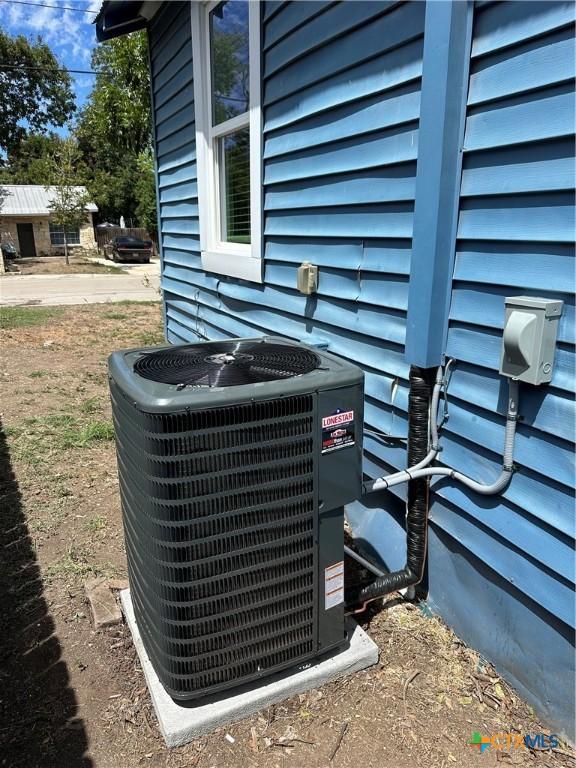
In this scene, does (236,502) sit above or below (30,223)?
below

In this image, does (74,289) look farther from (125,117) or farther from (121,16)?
(121,16)

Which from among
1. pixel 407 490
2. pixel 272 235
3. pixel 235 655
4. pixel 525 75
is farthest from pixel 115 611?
pixel 525 75

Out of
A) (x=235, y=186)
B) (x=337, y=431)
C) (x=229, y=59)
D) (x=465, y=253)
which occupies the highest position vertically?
(x=229, y=59)

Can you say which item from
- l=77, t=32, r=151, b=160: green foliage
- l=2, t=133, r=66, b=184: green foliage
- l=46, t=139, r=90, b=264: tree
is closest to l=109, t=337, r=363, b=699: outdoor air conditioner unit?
l=77, t=32, r=151, b=160: green foliage

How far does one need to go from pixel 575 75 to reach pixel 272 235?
7.08ft

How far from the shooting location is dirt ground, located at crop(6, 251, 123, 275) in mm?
23672

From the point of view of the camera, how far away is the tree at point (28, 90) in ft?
120

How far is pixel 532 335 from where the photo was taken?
5.29 ft

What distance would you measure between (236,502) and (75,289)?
18028 millimetres

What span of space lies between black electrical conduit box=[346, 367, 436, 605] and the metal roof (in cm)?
3166

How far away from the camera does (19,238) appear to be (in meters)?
30.9

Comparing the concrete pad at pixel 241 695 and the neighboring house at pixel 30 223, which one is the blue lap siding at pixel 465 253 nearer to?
the concrete pad at pixel 241 695

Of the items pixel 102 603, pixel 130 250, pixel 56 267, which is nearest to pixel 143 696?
pixel 102 603

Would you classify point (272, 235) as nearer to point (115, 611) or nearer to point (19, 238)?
point (115, 611)
